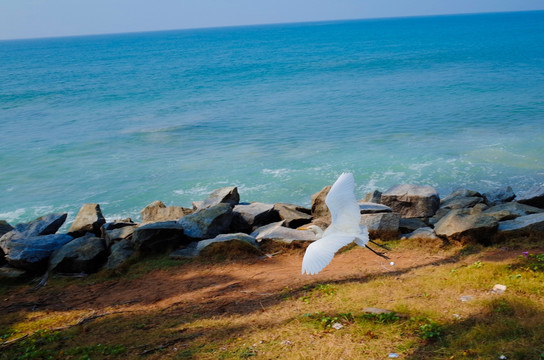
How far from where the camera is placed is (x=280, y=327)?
602cm

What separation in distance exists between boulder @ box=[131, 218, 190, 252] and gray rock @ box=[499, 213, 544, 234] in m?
6.22

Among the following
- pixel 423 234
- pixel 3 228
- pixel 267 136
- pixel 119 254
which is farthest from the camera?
pixel 267 136

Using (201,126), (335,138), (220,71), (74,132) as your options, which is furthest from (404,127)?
(220,71)

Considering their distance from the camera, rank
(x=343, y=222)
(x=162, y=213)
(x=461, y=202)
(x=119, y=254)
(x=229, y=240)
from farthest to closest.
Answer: (x=162, y=213), (x=461, y=202), (x=119, y=254), (x=229, y=240), (x=343, y=222)

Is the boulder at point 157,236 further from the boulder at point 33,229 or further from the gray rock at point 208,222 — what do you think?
the boulder at point 33,229

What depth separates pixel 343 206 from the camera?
7.36 metres

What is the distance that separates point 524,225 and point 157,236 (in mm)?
6931

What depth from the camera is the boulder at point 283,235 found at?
966cm

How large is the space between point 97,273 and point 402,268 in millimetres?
5734

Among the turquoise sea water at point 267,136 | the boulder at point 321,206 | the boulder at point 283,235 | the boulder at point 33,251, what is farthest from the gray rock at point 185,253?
the turquoise sea water at point 267,136

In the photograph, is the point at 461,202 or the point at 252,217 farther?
the point at 461,202

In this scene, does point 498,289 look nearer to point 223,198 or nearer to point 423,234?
point 423,234

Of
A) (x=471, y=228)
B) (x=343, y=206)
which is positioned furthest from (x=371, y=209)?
(x=343, y=206)

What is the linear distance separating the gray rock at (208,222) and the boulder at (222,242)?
51 cm
